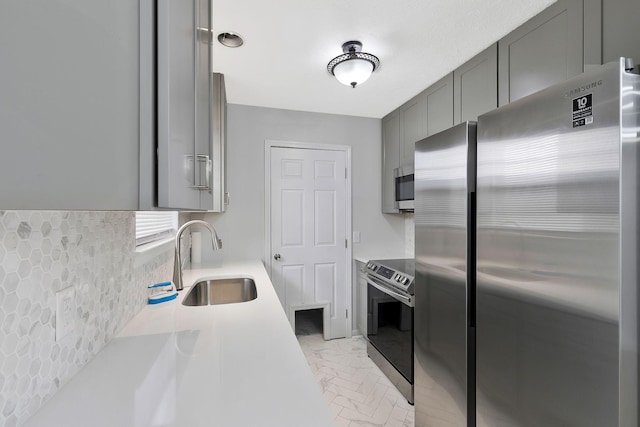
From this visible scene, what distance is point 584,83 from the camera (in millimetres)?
886

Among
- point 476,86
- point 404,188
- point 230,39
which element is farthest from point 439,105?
point 230,39

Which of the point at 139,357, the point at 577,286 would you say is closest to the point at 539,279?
the point at 577,286

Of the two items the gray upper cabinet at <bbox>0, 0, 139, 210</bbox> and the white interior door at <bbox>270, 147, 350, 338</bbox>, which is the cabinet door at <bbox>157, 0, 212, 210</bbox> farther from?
the white interior door at <bbox>270, 147, 350, 338</bbox>

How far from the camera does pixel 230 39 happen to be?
1.72 metres

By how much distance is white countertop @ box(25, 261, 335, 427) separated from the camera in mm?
636

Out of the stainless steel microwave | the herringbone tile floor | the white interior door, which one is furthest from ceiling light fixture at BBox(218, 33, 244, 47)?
the herringbone tile floor

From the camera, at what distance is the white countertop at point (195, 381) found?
64 cm

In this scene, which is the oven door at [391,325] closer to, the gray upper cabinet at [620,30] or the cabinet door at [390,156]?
the cabinet door at [390,156]

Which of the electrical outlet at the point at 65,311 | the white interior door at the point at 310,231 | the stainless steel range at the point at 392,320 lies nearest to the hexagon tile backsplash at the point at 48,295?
the electrical outlet at the point at 65,311

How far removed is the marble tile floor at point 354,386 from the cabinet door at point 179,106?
77.4 inches

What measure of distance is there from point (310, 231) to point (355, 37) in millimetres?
1815

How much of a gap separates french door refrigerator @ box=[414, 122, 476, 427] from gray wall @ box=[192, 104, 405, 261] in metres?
1.39

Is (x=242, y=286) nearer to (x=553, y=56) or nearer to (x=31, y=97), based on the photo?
(x=31, y=97)

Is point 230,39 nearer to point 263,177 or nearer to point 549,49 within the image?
point 263,177
